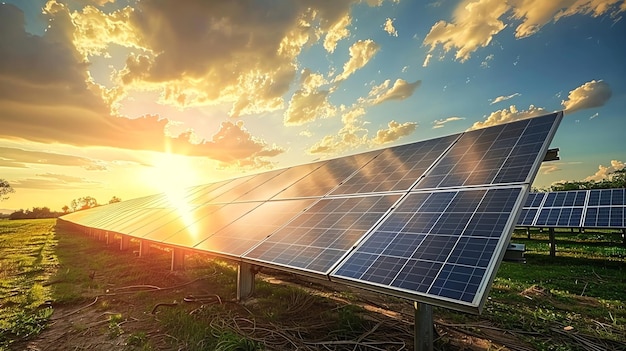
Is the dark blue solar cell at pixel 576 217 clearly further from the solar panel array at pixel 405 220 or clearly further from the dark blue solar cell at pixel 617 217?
the solar panel array at pixel 405 220

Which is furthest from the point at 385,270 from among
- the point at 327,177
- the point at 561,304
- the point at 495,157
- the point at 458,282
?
the point at 561,304

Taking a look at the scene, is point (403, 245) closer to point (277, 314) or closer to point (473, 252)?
point (473, 252)

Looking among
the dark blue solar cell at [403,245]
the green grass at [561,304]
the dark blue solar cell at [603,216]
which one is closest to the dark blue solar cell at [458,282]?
the dark blue solar cell at [403,245]

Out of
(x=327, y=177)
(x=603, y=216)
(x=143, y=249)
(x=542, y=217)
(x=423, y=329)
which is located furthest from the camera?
(x=542, y=217)

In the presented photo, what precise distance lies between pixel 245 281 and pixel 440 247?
6.80 m

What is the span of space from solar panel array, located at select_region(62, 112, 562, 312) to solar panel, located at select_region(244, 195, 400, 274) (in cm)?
3

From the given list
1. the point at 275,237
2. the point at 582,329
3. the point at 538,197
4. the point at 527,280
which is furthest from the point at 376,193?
the point at 538,197

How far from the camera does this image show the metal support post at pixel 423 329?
5340 millimetres

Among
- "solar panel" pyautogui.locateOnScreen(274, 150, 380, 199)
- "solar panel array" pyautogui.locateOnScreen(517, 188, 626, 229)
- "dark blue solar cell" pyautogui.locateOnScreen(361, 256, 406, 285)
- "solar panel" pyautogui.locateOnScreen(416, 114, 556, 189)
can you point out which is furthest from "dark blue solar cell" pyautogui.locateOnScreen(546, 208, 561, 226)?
"dark blue solar cell" pyautogui.locateOnScreen(361, 256, 406, 285)

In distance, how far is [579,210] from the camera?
2097cm

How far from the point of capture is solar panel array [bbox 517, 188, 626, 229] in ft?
60.5

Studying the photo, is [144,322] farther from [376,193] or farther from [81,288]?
[376,193]

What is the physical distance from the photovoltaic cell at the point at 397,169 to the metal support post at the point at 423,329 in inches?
141

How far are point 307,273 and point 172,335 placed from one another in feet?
13.6
